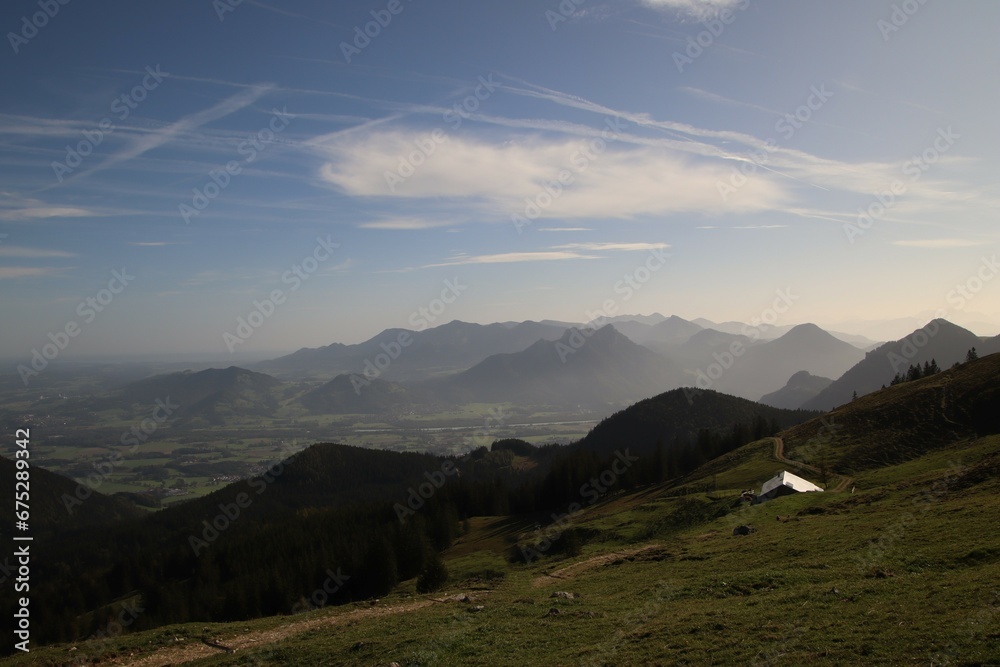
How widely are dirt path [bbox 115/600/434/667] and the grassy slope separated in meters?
0.20

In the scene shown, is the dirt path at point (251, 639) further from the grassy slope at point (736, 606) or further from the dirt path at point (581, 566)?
the dirt path at point (581, 566)

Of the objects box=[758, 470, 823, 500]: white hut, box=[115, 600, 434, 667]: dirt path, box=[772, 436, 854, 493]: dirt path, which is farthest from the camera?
box=[772, 436, 854, 493]: dirt path

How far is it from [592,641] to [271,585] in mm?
59155

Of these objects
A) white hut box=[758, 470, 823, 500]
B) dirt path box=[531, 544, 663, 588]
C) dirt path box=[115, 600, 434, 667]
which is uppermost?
white hut box=[758, 470, 823, 500]

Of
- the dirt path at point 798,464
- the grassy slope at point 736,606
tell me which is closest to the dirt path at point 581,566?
the grassy slope at point 736,606

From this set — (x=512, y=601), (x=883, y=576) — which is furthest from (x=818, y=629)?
(x=512, y=601)

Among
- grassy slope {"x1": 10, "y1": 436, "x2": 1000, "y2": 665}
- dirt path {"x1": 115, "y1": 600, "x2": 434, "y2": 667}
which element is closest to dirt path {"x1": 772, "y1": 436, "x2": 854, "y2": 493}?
grassy slope {"x1": 10, "y1": 436, "x2": 1000, "y2": 665}

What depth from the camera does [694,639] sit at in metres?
17.4

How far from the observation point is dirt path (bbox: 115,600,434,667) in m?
27.6

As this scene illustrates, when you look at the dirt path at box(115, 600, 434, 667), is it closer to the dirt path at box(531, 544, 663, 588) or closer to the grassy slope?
the grassy slope

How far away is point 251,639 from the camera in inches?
1176

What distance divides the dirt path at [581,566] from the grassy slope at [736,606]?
26 centimetres

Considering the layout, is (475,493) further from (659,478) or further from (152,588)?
(152,588)

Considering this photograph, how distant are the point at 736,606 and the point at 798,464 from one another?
167 feet
